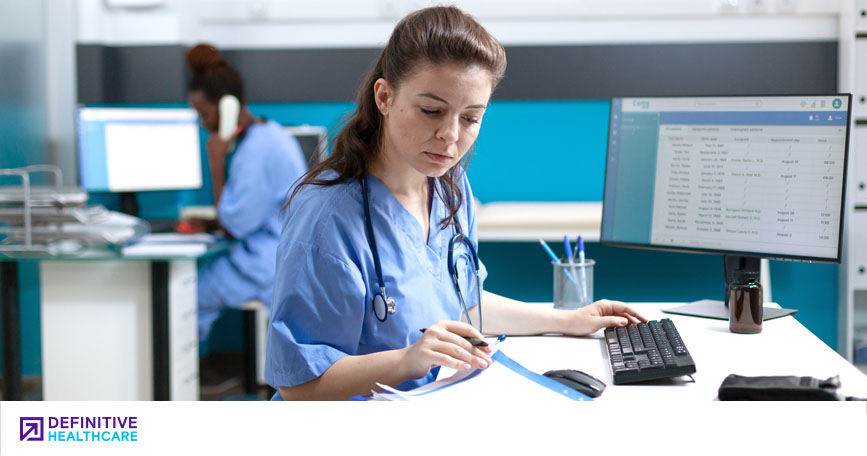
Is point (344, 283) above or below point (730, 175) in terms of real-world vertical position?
below

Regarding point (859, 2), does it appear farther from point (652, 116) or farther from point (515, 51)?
point (652, 116)

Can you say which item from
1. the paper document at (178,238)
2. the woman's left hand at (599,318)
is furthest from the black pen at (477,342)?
the paper document at (178,238)

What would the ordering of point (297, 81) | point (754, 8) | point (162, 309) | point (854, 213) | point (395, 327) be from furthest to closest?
1. point (297, 81)
2. point (754, 8)
3. point (854, 213)
4. point (162, 309)
5. point (395, 327)

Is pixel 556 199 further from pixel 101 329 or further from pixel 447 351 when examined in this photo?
pixel 447 351

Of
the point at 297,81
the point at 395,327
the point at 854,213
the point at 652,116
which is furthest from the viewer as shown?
the point at 297,81

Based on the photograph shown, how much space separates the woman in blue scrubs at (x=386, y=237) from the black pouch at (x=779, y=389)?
304 mm

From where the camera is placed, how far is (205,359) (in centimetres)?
356

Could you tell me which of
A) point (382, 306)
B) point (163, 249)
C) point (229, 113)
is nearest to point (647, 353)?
point (382, 306)

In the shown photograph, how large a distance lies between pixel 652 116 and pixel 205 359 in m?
2.64

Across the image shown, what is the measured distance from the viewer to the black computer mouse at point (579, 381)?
1009 mm

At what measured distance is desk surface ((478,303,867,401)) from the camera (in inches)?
41.3

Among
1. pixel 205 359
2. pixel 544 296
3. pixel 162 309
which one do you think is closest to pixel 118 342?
pixel 162 309

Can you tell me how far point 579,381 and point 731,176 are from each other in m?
0.65

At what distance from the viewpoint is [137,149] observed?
10.0 feet
